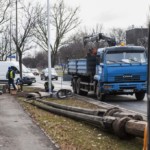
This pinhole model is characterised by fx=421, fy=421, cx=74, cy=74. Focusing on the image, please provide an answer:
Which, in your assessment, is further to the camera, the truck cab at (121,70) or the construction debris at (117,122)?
the truck cab at (121,70)

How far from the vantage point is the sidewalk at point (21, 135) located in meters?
8.27

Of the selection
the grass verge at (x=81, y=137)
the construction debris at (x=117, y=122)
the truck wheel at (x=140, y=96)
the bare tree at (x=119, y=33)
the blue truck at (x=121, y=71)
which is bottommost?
the grass verge at (x=81, y=137)

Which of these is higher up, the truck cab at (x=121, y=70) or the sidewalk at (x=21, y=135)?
the truck cab at (x=121, y=70)

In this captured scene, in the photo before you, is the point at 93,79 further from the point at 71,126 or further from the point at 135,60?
the point at 71,126

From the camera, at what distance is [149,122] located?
375 cm

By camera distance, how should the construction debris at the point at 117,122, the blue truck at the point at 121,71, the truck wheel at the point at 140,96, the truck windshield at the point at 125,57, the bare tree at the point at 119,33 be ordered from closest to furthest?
the construction debris at the point at 117,122
the blue truck at the point at 121,71
the truck windshield at the point at 125,57
the truck wheel at the point at 140,96
the bare tree at the point at 119,33

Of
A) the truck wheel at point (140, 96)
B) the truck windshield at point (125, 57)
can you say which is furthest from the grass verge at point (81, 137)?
the truck wheel at point (140, 96)

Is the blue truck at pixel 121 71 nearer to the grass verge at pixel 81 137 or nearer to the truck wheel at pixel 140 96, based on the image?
the truck wheel at pixel 140 96

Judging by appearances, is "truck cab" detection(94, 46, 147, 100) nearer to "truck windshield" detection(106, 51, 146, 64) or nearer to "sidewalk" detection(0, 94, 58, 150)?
"truck windshield" detection(106, 51, 146, 64)

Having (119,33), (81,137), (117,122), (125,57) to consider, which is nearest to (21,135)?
(81,137)

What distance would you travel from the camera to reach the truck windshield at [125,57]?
19641 millimetres

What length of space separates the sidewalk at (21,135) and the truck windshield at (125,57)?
7284 millimetres

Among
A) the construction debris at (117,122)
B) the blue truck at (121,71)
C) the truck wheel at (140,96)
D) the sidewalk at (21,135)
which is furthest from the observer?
the truck wheel at (140,96)

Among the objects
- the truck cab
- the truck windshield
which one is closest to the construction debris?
the truck cab
